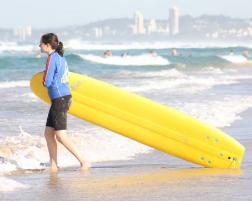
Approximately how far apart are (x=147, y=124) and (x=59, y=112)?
0.99 m

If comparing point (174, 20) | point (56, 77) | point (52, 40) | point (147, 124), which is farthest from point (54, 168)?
point (174, 20)

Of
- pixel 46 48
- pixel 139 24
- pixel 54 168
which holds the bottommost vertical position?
pixel 139 24

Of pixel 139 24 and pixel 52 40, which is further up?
pixel 52 40

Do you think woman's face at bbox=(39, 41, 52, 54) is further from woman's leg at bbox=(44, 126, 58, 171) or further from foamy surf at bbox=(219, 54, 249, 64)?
foamy surf at bbox=(219, 54, 249, 64)

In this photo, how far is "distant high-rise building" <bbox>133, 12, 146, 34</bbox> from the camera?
16238 centimetres

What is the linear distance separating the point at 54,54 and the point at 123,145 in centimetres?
231

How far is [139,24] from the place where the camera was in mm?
169500

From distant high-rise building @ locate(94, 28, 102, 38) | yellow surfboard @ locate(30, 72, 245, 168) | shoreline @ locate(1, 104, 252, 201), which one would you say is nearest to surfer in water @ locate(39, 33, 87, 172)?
shoreline @ locate(1, 104, 252, 201)

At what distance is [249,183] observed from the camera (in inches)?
230

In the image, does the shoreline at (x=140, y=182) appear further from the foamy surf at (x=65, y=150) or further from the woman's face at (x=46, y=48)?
the woman's face at (x=46, y=48)

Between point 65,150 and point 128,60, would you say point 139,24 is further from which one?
point 65,150

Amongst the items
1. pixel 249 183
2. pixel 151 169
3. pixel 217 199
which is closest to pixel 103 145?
pixel 151 169

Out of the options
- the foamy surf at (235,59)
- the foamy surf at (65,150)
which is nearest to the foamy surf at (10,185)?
the foamy surf at (65,150)

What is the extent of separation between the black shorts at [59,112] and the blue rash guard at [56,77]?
45 millimetres
